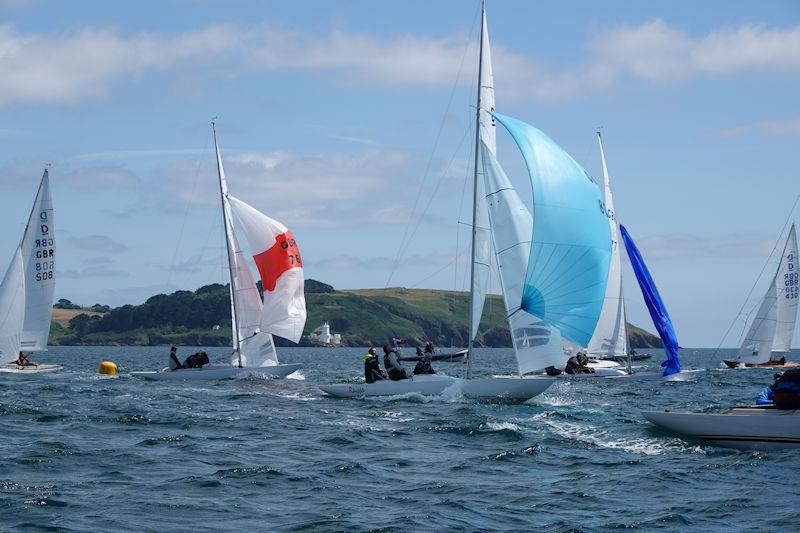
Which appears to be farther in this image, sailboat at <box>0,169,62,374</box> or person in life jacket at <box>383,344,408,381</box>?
sailboat at <box>0,169,62,374</box>

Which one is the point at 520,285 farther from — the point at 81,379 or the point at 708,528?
the point at 81,379

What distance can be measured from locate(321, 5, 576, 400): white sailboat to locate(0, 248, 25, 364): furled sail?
24388 mm

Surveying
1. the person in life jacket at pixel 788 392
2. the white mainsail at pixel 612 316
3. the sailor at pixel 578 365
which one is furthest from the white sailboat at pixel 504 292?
the white mainsail at pixel 612 316

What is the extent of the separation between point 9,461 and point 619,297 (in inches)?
1567

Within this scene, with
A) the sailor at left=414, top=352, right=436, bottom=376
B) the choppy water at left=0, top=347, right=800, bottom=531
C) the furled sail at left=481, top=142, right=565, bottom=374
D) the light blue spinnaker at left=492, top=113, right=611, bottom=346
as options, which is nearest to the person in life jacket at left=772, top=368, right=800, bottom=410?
the choppy water at left=0, top=347, right=800, bottom=531

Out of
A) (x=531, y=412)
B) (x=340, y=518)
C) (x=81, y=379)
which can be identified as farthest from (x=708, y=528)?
(x=81, y=379)

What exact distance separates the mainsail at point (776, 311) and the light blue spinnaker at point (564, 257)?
37299 mm

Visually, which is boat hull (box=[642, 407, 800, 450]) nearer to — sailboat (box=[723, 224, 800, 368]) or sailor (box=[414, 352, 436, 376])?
→ sailor (box=[414, 352, 436, 376])

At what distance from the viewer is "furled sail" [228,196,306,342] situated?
147 feet

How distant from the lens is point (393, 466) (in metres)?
20.4

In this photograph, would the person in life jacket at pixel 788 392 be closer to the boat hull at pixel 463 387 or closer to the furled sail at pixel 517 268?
the boat hull at pixel 463 387

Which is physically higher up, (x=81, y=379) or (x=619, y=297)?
(x=619, y=297)

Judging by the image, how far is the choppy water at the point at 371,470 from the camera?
15.8 m

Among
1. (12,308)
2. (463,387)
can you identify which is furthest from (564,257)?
(12,308)
